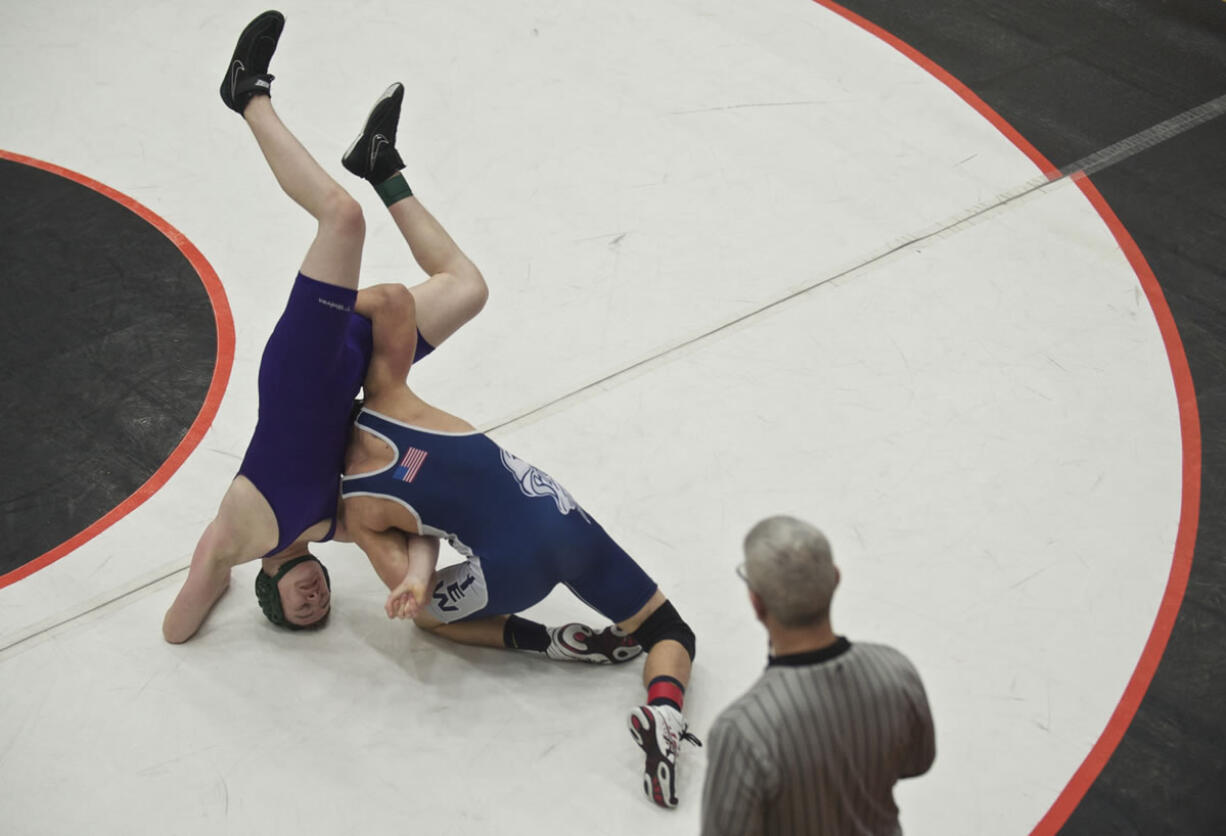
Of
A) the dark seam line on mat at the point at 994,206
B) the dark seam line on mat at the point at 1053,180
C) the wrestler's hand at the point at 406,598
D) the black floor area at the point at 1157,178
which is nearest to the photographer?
the wrestler's hand at the point at 406,598

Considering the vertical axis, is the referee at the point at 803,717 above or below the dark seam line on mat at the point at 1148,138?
below

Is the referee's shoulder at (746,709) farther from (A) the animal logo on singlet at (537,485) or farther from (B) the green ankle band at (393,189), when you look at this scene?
(B) the green ankle band at (393,189)

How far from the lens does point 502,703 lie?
3.63 m

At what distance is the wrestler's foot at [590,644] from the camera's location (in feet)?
12.1

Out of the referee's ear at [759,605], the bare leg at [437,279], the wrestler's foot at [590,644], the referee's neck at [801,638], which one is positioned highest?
the bare leg at [437,279]

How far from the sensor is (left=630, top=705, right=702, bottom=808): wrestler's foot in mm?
3348

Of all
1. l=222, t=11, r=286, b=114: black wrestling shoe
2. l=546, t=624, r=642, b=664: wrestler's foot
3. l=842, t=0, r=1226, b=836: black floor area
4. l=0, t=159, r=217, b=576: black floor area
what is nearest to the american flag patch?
l=546, t=624, r=642, b=664: wrestler's foot

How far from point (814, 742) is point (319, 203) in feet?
6.77

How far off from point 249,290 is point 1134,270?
136 inches

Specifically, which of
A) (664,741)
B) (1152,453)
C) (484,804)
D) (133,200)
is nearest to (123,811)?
(484,804)

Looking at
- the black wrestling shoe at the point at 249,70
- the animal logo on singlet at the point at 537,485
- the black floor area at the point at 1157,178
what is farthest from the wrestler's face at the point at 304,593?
the black floor area at the point at 1157,178

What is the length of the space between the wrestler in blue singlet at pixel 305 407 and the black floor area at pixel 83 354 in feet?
3.29

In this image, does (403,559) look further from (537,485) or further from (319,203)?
(319,203)

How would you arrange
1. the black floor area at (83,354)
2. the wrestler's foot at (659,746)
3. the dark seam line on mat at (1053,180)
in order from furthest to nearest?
the dark seam line on mat at (1053,180) < the black floor area at (83,354) < the wrestler's foot at (659,746)
